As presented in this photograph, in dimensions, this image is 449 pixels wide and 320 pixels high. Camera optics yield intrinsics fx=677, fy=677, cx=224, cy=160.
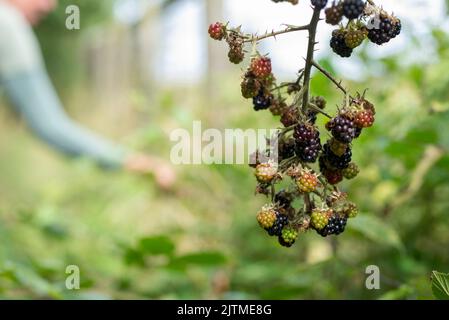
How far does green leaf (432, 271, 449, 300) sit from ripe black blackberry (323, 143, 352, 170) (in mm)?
148

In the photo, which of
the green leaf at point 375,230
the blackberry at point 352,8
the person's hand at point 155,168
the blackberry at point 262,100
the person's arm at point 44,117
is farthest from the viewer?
the person's arm at point 44,117

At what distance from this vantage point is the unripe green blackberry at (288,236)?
2.21ft

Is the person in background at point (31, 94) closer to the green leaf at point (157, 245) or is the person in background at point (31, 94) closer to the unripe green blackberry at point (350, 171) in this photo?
the green leaf at point (157, 245)

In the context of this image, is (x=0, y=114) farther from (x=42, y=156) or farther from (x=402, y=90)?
(x=402, y=90)

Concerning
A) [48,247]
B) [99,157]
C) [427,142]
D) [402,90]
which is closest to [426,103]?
[427,142]

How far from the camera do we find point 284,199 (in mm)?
717

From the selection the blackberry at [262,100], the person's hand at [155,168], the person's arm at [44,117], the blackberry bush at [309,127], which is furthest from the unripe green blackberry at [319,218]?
the person's arm at [44,117]

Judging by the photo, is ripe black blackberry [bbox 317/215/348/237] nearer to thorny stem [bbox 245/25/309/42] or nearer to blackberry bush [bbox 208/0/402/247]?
blackberry bush [bbox 208/0/402/247]

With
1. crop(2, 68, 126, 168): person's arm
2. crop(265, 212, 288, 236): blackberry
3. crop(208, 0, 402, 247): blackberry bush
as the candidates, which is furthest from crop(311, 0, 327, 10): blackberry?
crop(2, 68, 126, 168): person's arm

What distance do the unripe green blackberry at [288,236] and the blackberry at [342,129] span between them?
0.10m

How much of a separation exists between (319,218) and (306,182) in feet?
0.13

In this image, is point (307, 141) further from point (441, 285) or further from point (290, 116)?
point (441, 285)

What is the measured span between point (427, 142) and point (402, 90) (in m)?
0.70

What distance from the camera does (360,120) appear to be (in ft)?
2.19
